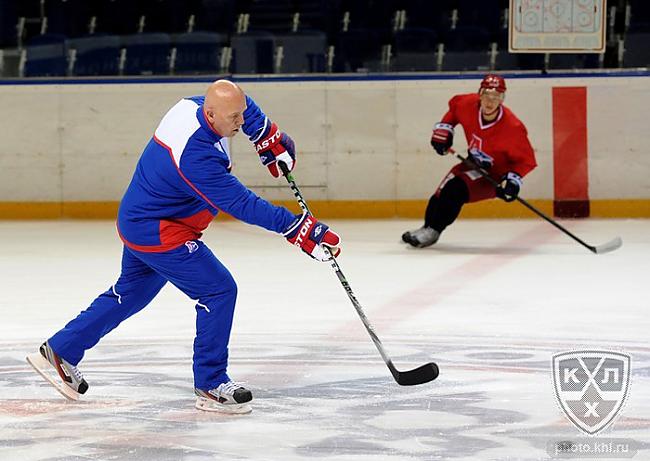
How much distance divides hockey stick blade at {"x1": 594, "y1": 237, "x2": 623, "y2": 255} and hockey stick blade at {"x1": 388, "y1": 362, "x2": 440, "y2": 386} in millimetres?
3977

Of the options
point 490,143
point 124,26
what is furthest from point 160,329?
point 124,26

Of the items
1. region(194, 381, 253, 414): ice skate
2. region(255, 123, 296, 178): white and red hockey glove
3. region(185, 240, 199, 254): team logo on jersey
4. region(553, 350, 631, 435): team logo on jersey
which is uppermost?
region(255, 123, 296, 178): white and red hockey glove

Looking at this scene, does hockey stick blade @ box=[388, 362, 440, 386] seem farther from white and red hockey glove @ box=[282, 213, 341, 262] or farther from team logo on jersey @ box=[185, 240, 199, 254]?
team logo on jersey @ box=[185, 240, 199, 254]

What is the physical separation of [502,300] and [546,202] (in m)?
3.72

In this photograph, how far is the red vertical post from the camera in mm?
9938

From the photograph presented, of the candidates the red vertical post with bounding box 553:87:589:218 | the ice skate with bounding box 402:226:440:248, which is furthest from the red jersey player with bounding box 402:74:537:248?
the red vertical post with bounding box 553:87:589:218

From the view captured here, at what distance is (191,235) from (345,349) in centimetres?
115

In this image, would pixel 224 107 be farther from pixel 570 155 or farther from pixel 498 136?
pixel 570 155

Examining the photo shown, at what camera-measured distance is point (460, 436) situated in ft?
12.5

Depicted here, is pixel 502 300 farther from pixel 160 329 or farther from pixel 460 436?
pixel 460 436

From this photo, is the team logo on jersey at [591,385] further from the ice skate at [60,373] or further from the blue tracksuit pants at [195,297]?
the ice skate at [60,373]

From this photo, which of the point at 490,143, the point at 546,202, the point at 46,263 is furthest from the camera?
the point at 546,202

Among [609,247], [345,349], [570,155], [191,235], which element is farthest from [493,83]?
[191,235]

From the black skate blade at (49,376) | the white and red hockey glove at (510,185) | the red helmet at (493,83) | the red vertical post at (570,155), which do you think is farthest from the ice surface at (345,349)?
the red vertical post at (570,155)
